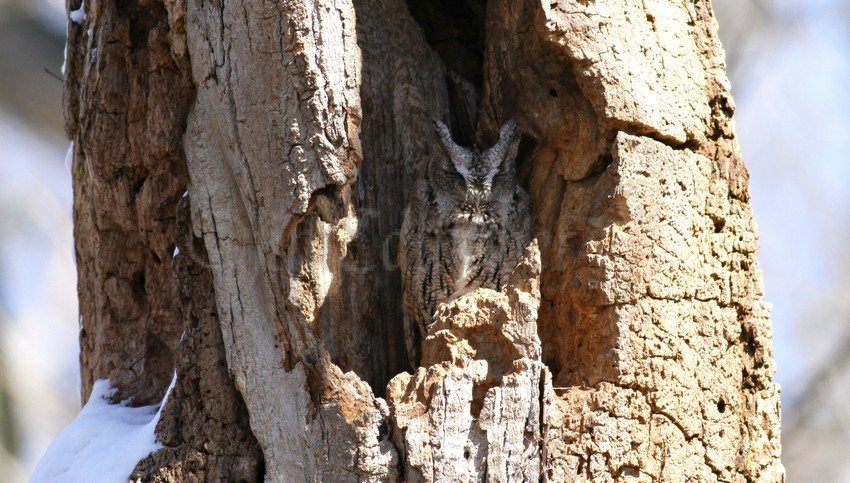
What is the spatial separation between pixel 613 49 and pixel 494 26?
0.61 metres

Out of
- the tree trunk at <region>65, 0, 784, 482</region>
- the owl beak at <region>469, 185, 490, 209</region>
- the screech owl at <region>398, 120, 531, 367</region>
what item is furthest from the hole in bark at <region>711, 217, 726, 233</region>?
the owl beak at <region>469, 185, 490, 209</region>

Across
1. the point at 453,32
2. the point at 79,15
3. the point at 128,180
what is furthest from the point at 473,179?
the point at 79,15

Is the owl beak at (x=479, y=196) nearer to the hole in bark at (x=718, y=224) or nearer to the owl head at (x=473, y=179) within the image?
the owl head at (x=473, y=179)

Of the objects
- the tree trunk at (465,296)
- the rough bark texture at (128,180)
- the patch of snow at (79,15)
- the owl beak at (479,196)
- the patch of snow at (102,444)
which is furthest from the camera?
the patch of snow at (79,15)

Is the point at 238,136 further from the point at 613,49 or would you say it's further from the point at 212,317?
the point at 613,49

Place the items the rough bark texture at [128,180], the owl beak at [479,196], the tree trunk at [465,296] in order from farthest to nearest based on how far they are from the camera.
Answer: the owl beak at [479,196] < the rough bark texture at [128,180] < the tree trunk at [465,296]

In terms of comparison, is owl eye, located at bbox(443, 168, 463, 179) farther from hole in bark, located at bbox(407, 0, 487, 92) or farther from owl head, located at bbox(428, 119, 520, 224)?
hole in bark, located at bbox(407, 0, 487, 92)

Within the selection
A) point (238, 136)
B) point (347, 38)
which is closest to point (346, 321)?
point (238, 136)

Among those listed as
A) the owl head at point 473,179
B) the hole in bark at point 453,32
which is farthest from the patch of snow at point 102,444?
the hole in bark at point 453,32

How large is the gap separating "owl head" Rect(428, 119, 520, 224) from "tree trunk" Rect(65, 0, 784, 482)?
0.46ft

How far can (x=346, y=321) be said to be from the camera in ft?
9.55

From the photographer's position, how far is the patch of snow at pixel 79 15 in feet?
11.6

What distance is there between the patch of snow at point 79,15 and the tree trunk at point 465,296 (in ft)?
1.14

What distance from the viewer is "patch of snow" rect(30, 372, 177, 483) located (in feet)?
9.45
